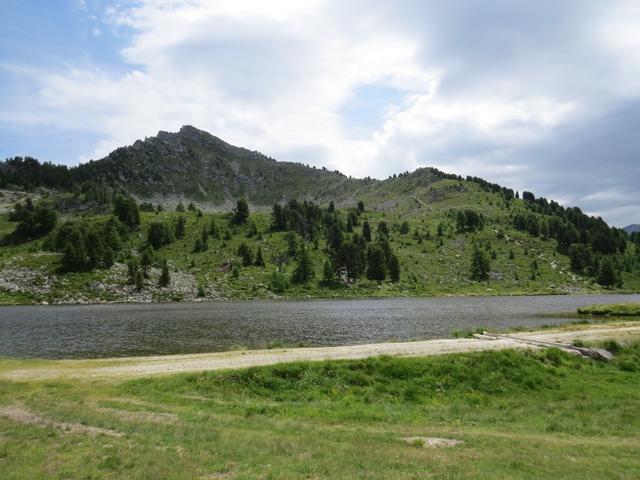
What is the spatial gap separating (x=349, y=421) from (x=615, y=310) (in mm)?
82491

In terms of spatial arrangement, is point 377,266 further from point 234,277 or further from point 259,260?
point 234,277

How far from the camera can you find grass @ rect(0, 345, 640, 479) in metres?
13.2

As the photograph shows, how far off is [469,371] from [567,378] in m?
6.71

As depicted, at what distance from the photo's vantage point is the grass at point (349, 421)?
1325 cm

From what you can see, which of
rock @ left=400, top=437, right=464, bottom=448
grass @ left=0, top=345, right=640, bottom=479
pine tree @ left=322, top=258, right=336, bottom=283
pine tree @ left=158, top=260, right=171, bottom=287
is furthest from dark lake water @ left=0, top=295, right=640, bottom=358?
pine tree @ left=322, top=258, right=336, bottom=283

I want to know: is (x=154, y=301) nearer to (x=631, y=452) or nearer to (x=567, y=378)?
(x=567, y=378)

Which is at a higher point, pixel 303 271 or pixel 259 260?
pixel 259 260

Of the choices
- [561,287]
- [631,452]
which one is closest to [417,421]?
[631,452]

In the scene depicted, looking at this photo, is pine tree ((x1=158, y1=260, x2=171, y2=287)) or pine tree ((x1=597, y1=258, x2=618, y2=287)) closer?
pine tree ((x1=158, y1=260, x2=171, y2=287))

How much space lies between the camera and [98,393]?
23781 millimetres

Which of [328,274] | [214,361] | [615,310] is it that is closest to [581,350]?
[214,361]

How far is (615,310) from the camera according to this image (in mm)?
81000

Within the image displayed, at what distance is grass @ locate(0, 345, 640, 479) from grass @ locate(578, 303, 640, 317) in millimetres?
56283

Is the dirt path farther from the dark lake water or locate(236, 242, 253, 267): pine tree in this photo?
locate(236, 242, 253, 267): pine tree
